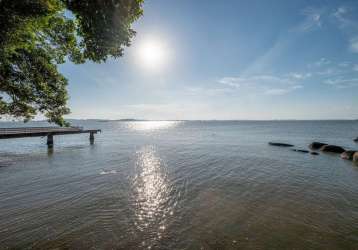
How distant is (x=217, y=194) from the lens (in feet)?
41.3

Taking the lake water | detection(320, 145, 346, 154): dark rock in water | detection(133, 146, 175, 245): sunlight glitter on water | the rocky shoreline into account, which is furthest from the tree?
detection(320, 145, 346, 154): dark rock in water

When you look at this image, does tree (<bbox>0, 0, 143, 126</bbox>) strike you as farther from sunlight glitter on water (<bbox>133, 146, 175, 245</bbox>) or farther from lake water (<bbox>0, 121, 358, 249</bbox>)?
sunlight glitter on water (<bbox>133, 146, 175, 245</bbox>)

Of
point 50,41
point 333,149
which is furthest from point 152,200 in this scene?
point 333,149

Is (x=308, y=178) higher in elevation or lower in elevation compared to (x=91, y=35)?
lower

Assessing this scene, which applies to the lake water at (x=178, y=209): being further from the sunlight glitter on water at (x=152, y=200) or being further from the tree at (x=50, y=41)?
the tree at (x=50, y=41)


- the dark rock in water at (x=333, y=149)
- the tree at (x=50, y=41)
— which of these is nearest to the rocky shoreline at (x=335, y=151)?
the dark rock in water at (x=333, y=149)

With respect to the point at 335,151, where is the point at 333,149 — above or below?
above

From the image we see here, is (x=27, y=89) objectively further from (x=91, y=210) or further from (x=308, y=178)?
(x=308, y=178)

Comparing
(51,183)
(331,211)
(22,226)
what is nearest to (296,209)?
(331,211)

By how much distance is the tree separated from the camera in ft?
18.7

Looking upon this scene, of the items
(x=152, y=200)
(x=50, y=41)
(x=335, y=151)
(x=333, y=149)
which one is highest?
(x=50, y=41)

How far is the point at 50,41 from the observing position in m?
8.67

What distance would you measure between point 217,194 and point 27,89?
13.2 metres

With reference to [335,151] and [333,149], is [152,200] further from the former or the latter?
[333,149]
